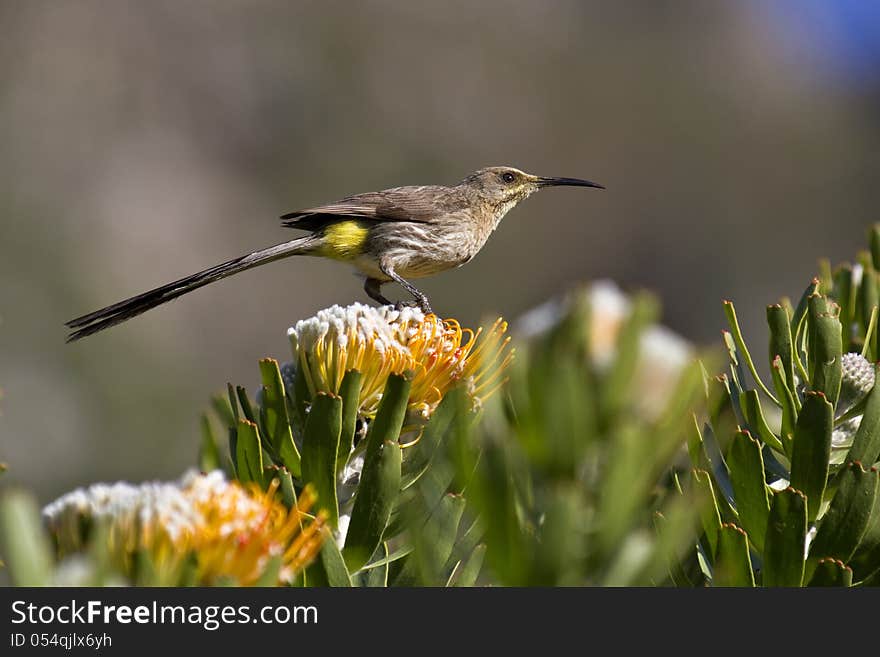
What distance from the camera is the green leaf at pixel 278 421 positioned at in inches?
68.2

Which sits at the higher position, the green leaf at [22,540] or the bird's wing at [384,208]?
the bird's wing at [384,208]

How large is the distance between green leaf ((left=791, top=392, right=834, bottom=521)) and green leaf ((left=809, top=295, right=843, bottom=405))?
0.44 feet

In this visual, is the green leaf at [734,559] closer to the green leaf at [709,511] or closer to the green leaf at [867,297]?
the green leaf at [709,511]

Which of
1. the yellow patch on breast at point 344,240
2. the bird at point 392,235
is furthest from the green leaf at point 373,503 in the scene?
the yellow patch on breast at point 344,240

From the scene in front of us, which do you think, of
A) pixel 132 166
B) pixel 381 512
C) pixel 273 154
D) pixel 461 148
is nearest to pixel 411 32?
pixel 461 148

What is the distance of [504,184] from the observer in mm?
5656

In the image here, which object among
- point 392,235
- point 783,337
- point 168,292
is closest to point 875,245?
point 783,337

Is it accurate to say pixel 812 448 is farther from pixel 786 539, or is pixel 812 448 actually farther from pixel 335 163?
pixel 335 163

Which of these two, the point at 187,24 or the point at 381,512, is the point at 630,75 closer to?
the point at 187,24

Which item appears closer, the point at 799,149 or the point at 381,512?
the point at 381,512

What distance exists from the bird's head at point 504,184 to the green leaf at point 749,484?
4.02 metres

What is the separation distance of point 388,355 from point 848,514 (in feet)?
2.62

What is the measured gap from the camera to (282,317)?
20844 mm

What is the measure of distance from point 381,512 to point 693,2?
33686 millimetres
